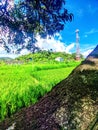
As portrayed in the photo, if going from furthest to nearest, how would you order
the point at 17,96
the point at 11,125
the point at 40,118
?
the point at 17,96 → the point at 11,125 → the point at 40,118

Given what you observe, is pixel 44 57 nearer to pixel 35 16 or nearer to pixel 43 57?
pixel 43 57

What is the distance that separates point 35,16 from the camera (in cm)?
1277

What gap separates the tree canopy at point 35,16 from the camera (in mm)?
11600

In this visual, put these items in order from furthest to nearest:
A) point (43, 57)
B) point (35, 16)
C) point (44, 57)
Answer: point (43, 57) → point (44, 57) → point (35, 16)

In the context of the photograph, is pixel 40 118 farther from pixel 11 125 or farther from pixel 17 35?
pixel 17 35

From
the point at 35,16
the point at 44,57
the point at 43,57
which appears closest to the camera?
the point at 35,16

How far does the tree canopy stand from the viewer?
11600 millimetres

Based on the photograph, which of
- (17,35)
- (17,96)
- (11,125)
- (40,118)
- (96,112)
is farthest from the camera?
(17,35)

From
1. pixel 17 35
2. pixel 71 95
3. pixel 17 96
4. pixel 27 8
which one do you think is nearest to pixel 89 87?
pixel 71 95

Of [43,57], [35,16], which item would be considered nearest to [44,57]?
[43,57]

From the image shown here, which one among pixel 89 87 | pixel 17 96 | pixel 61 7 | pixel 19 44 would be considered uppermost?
pixel 61 7

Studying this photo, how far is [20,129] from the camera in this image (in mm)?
4504

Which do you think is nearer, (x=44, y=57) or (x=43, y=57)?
(x=44, y=57)

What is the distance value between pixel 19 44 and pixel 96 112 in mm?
10426
